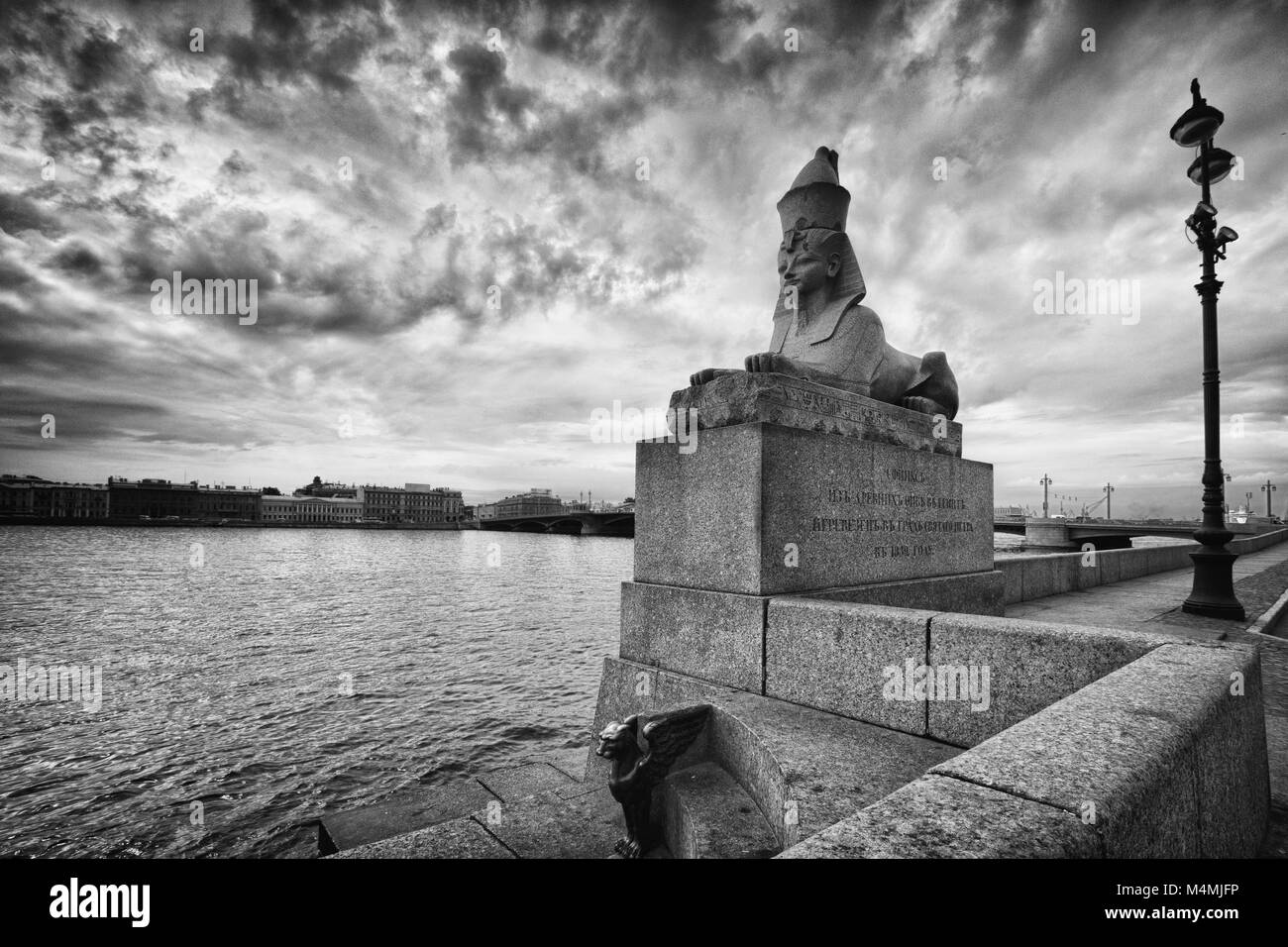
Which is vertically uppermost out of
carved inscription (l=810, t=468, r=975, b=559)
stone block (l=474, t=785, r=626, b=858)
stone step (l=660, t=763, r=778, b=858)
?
carved inscription (l=810, t=468, r=975, b=559)

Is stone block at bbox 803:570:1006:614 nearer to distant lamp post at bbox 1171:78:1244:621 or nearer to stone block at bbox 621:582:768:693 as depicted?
stone block at bbox 621:582:768:693

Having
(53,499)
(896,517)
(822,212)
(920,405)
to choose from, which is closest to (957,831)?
(896,517)

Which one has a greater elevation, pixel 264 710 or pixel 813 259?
pixel 813 259

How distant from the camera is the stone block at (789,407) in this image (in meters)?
4.41

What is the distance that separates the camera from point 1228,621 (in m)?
7.10

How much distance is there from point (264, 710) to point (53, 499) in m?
130

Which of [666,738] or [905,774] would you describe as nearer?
[905,774]

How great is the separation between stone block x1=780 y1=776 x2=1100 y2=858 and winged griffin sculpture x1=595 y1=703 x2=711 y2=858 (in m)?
1.73

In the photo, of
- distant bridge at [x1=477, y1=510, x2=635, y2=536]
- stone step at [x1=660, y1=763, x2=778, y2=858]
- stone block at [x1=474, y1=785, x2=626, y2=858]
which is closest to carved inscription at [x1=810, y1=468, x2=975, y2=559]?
stone step at [x1=660, y1=763, x2=778, y2=858]

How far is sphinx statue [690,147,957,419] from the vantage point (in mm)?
5582

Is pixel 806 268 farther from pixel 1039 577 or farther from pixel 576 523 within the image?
pixel 576 523

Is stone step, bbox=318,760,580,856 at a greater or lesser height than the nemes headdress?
lesser

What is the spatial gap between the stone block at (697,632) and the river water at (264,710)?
3.03 m
